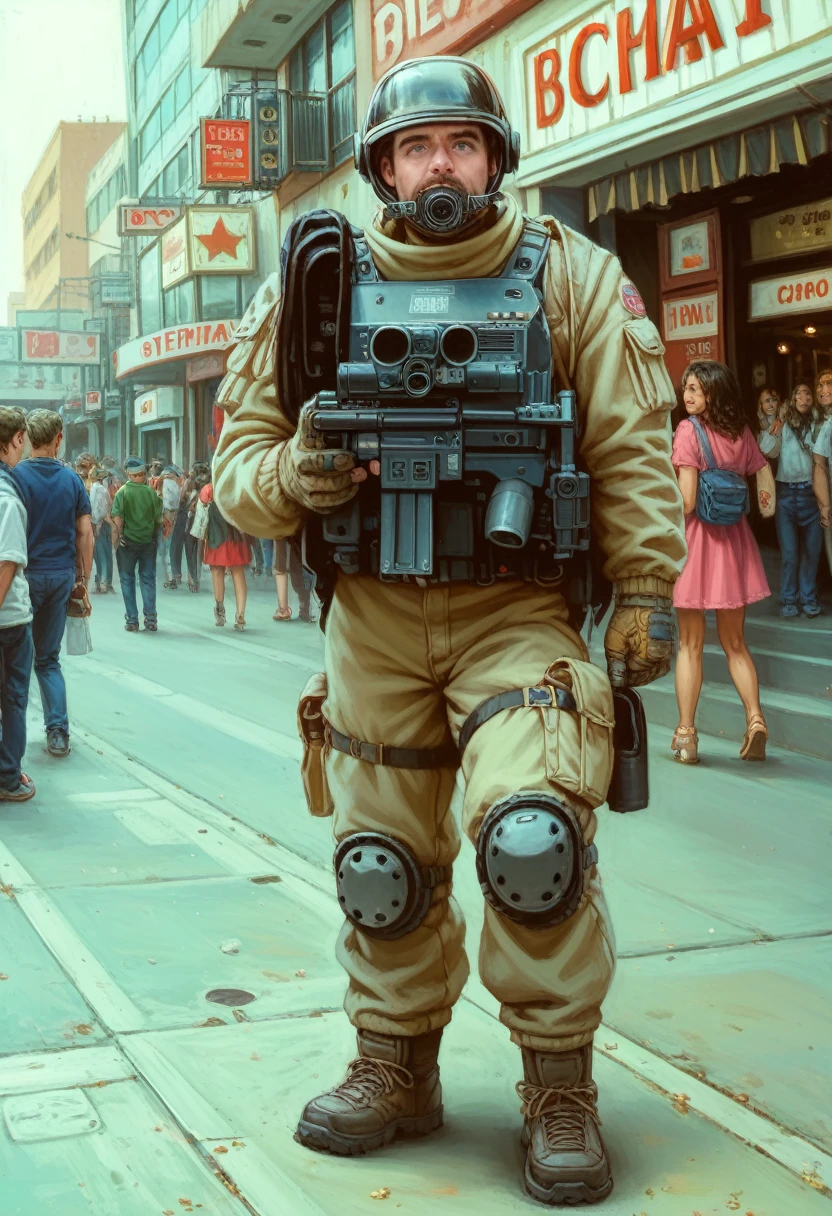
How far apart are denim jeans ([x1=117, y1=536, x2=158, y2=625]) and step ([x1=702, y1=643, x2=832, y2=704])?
24.2ft

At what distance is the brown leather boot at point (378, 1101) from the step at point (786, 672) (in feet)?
18.5

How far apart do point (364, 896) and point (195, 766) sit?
491cm

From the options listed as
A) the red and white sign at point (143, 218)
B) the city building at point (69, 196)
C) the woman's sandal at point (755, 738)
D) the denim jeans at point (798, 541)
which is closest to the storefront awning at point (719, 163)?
the denim jeans at point (798, 541)

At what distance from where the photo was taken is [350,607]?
10.7 ft

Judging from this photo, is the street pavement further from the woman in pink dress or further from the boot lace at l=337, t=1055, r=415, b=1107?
the woman in pink dress

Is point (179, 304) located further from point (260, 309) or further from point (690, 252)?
point (260, 309)

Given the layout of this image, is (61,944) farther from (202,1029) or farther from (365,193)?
(365,193)

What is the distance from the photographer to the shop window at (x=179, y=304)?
3469 cm

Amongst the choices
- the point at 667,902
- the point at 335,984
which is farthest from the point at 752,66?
the point at 335,984

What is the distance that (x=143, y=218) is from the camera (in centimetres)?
3903

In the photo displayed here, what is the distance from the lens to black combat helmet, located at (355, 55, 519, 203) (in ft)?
10.1

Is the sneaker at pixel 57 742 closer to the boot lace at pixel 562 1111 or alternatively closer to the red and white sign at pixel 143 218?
the boot lace at pixel 562 1111

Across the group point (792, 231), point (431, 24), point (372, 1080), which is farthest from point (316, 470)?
point (431, 24)

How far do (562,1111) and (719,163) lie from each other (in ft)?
28.3
